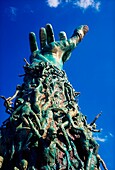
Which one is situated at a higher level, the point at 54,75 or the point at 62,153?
the point at 54,75

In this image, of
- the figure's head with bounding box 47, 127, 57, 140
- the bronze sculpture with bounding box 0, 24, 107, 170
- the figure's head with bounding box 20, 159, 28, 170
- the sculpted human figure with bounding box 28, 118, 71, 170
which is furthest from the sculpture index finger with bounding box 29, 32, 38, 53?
the figure's head with bounding box 20, 159, 28, 170

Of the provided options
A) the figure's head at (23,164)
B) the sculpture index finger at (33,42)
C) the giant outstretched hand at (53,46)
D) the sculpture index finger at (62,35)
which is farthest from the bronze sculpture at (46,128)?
the sculpture index finger at (62,35)

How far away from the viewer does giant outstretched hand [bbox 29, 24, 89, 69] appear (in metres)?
11.9

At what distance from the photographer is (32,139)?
810 cm

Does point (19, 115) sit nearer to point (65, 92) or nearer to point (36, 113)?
point (36, 113)

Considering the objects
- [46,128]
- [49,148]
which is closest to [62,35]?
[46,128]

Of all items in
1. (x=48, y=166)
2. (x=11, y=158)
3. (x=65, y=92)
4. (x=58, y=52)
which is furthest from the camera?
(x=58, y=52)

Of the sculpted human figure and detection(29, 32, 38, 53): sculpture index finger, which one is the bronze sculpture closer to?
the sculpted human figure

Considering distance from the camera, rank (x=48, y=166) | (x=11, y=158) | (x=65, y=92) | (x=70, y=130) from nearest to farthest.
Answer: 1. (x=48, y=166)
2. (x=11, y=158)
3. (x=70, y=130)
4. (x=65, y=92)

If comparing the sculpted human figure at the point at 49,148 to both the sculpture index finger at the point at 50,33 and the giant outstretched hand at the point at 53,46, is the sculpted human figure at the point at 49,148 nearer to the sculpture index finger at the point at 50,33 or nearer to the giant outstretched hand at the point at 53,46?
the giant outstretched hand at the point at 53,46

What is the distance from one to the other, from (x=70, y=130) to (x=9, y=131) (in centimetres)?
154

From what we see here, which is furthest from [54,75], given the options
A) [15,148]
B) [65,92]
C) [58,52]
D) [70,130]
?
[15,148]

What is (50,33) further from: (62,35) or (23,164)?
(23,164)

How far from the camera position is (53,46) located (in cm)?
1236
